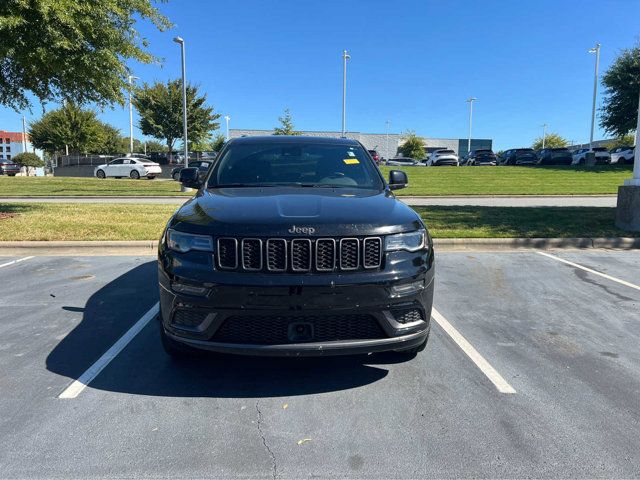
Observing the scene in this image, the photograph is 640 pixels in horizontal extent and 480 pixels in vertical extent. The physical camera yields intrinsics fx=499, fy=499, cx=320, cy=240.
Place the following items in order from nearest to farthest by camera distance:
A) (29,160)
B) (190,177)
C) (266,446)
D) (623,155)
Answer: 1. (266,446)
2. (190,177)
3. (623,155)
4. (29,160)

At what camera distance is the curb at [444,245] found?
860 centimetres

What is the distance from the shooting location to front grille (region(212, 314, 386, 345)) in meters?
3.03

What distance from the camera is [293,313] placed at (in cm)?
299

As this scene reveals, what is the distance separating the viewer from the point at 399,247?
10.6 ft

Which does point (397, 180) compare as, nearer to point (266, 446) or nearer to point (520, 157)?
point (266, 446)

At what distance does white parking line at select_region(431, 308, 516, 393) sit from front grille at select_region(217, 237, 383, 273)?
1405 mm

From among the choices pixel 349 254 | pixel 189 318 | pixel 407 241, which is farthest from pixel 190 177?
pixel 407 241

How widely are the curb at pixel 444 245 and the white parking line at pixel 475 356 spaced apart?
13.8 feet

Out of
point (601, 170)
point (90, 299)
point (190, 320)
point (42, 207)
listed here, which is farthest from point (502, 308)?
point (601, 170)

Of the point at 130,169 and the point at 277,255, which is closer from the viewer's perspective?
the point at 277,255

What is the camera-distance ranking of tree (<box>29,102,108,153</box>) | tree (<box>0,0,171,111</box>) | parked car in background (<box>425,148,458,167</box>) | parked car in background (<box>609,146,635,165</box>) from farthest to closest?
tree (<box>29,102,108,153</box>), parked car in background (<box>425,148,458,167</box>), parked car in background (<box>609,146,635,165</box>), tree (<box>0,0,171,111</box>)

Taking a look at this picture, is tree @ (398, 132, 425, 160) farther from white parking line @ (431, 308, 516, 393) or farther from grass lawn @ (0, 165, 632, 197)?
white parking line @ (431, 308, 516, 393)

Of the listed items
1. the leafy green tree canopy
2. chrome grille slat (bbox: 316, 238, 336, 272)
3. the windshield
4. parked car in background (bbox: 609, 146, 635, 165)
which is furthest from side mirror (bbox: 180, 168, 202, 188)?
the leafy green tree canopy

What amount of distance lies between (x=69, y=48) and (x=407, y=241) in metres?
8.41
